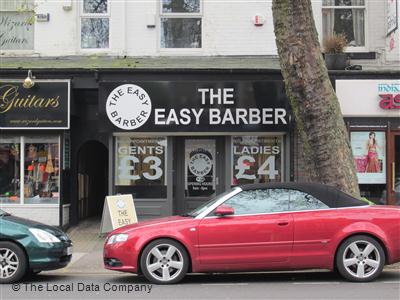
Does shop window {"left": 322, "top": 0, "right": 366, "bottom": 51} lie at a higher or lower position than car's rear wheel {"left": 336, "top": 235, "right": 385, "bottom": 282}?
higher

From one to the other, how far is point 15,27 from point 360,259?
34.1ft

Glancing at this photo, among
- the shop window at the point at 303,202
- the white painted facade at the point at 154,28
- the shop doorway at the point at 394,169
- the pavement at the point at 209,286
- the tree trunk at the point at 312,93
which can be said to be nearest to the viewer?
the pavement at the point at 209,286

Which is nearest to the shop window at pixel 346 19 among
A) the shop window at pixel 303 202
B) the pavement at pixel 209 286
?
the pavement at pixel 209 286

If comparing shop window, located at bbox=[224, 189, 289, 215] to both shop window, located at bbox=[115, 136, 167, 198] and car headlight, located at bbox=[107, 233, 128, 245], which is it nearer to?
car headlight, located at bbox=[107, 233, 128, 245]

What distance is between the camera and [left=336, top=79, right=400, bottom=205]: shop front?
1359 cm

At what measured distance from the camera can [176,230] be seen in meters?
8.25

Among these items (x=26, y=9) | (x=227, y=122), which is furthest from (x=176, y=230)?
(x=26, y=9)

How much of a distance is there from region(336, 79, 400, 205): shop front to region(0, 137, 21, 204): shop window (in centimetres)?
777

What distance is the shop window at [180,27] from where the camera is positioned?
14562 mm

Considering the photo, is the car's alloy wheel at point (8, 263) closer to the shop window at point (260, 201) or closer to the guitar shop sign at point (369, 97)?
the shop window at point (260, 201)

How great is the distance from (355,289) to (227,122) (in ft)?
21.2

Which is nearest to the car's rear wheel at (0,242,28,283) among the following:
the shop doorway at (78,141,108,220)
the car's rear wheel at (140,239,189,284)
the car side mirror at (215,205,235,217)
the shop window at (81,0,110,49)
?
the car's rear wheel at (140,239,189,284)

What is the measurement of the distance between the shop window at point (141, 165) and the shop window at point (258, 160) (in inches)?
69.7

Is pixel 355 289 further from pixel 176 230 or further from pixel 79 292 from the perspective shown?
pixel 79 292
